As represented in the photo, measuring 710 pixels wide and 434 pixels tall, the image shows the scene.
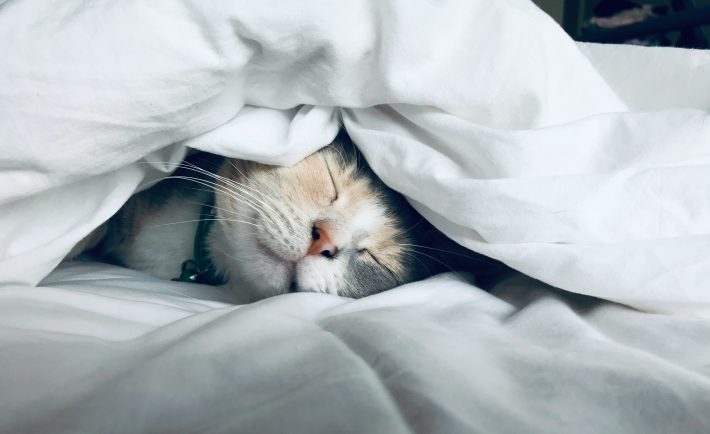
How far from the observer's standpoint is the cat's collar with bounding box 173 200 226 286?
3.25 feet

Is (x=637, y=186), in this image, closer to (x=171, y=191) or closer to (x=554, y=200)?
(x=554, y=200)

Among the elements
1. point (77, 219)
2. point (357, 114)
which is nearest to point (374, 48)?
point (357, 114)

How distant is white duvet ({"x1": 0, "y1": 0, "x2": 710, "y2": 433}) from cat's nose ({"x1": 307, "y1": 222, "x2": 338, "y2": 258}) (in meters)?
0.12

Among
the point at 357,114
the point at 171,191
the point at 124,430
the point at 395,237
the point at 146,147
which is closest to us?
the point at 124,430

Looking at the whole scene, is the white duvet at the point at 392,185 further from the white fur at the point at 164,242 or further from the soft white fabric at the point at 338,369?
the white fur at the point at 164,242

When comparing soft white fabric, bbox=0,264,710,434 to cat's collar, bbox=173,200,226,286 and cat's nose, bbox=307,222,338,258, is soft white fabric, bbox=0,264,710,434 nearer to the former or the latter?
cat's nose, bbox=307,222,338,258

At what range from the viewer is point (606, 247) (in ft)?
2.12

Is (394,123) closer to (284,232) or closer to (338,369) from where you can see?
(284,232)

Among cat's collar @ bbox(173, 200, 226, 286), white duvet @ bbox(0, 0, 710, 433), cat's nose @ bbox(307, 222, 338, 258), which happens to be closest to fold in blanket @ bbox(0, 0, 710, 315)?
white duvet @ bbox(0, 0, 710, 433)

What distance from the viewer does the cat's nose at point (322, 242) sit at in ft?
2.68

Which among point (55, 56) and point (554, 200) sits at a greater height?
point (55, 56)

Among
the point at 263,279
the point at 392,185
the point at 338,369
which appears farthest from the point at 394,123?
the point at 338,369

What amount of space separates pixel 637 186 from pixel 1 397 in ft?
2.18

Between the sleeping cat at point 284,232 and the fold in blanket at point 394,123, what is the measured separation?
0.10 metres
